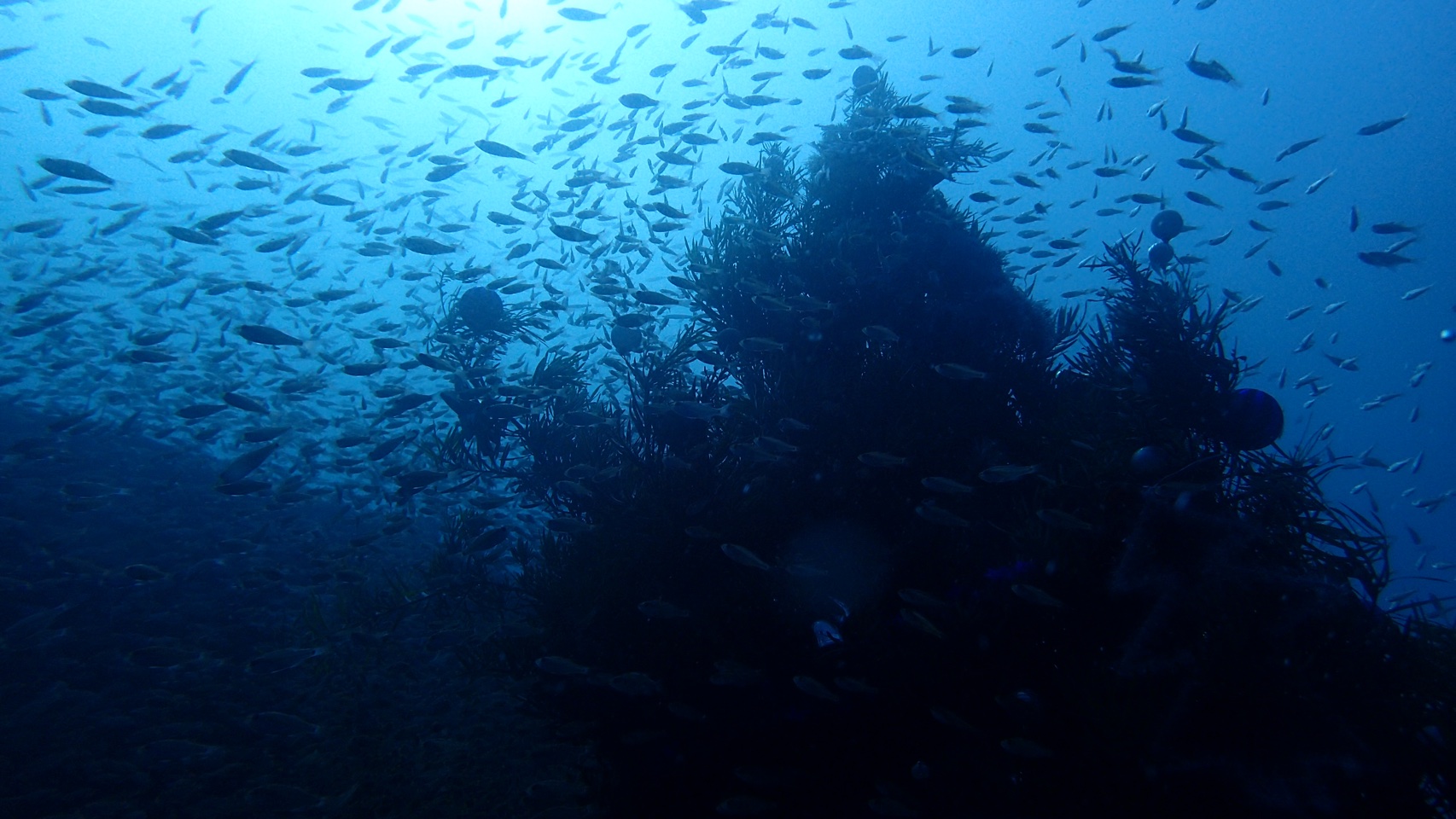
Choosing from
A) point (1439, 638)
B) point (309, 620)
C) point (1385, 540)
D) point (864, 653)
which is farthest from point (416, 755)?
point (1439, 638)

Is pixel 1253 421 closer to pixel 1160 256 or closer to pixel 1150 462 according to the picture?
pixel 1150 462

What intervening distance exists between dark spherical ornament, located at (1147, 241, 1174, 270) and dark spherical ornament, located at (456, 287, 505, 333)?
7.87 m

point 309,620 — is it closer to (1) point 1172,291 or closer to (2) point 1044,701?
(2) point 1044,701

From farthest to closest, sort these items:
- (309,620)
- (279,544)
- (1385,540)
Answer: (279,544) → (309,620) → (1385,540)

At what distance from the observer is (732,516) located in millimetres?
5625

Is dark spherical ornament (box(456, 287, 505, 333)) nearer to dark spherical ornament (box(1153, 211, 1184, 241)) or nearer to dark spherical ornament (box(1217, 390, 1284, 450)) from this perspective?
dark spherical ornament (box(1153, 211, 1184, 241))

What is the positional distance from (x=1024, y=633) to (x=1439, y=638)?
3192mm

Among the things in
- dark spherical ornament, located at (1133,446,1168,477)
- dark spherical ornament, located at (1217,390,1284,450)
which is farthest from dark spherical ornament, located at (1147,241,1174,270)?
dark spherical ornament, located at (1133,446,1168,477)

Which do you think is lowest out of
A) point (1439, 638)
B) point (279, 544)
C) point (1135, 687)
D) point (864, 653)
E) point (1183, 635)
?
point (279, 544)

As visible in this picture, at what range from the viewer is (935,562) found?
5.48 meters

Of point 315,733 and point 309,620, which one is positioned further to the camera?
point 309,620

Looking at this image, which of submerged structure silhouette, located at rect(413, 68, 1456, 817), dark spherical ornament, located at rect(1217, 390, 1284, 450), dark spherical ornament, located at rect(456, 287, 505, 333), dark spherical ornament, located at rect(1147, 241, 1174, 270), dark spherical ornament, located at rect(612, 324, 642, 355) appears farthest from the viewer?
dark spherical ornament, located at rect(456, 287, 505, 333)

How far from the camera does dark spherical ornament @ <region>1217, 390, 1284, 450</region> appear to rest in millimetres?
5066

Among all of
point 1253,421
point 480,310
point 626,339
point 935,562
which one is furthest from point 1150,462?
point 480,310
